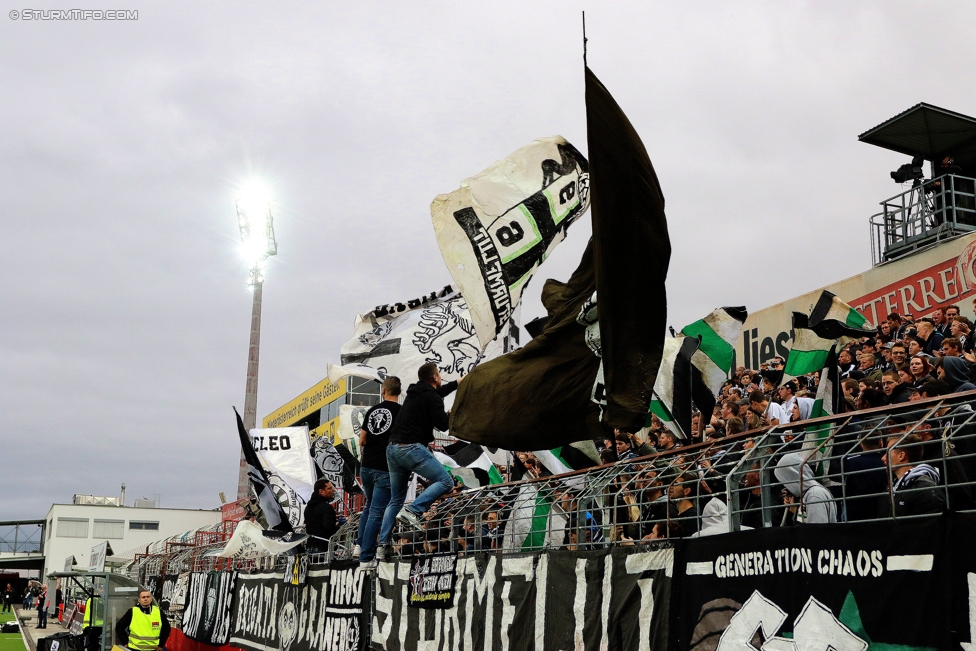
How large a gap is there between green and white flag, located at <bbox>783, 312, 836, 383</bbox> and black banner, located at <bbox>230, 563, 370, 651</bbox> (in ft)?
16.1

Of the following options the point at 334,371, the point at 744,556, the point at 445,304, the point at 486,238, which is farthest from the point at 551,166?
the point at 744,556

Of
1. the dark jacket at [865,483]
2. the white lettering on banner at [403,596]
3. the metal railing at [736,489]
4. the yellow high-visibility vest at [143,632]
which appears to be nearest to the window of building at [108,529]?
the yellow high-visibility vest at [143,632]

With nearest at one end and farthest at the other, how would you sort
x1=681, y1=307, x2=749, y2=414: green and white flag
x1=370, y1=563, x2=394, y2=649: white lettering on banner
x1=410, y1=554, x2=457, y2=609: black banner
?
x1=410, y1=554, x2=457, y2=609: black banner, x1=681, y1=307, x2=749, y2=414: green and white flag, x1=370, y1=563, x2=394, y2=649: white lettering on banner

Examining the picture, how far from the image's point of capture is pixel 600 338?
6996mm

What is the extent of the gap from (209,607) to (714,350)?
38.1ft

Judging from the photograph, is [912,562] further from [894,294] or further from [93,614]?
[93,614]

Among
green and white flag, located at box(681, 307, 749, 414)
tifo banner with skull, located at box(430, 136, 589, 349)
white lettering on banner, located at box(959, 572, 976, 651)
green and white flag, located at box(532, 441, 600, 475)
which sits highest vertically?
tifo banner with skull, located at box(430, 136, 589, 349)

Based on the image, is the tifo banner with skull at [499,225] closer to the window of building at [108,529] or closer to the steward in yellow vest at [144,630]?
the steward in yellow vest at [144,630]

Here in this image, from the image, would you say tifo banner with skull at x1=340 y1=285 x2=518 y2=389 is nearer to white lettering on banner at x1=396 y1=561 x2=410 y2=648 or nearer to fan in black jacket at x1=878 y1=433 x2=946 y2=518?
white lettering on banner at x1=396 y1=561 x2=410 y2=648

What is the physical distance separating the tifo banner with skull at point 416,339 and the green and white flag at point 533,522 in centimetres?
358

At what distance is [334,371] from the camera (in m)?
12.5

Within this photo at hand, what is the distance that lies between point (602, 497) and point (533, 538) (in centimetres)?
107

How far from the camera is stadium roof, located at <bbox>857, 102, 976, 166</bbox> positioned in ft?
72.1

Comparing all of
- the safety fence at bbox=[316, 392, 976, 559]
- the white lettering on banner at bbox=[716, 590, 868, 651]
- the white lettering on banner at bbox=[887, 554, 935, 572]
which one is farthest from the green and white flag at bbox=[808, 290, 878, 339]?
the white lettering on banner at bbox=[887, 554, 935, 572]
